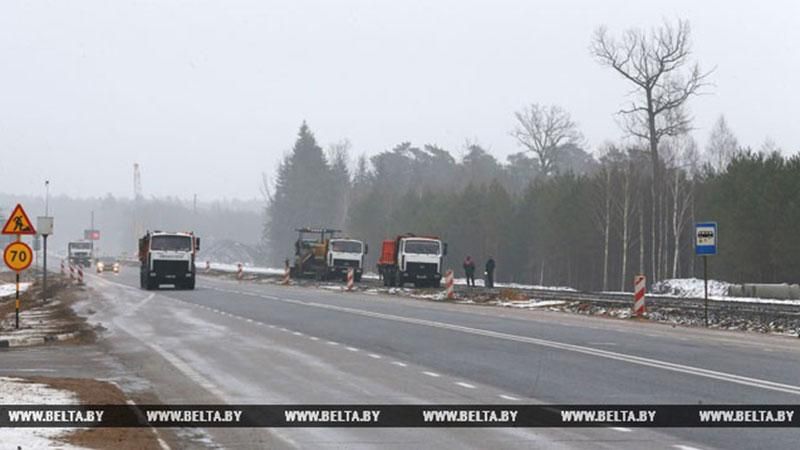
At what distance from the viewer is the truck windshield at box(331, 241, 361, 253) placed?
71562mm

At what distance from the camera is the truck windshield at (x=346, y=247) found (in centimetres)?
7156

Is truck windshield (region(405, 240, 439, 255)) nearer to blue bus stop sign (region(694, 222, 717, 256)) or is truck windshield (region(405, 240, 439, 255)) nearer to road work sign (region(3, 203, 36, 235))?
blue bus stop sign (region(694, 222, 717, 256))

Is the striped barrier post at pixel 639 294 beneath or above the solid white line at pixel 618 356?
above

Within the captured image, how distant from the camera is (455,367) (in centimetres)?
1889

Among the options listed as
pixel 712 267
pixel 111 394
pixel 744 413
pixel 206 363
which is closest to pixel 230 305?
pixel 206 363

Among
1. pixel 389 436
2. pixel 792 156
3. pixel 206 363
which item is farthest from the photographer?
pixel 792 156

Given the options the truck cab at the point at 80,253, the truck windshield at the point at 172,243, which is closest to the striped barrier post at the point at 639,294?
the truck windshield at the point at 172,243

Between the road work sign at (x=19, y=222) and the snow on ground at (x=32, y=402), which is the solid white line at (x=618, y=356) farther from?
the road work sign at (x=19, y=222)

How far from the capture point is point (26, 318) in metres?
33.4

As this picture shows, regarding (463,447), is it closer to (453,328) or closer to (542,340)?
(542,340)

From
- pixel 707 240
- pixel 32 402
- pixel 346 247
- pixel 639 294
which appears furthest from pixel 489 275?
pixel 32 402

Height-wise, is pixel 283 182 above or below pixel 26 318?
above

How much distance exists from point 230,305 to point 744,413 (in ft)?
95.7

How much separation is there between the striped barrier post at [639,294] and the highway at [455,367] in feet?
4.66
